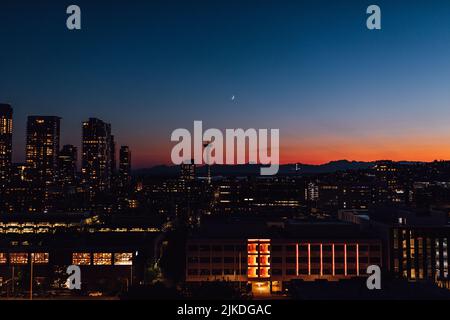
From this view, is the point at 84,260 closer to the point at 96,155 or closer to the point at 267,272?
the point at 267,272

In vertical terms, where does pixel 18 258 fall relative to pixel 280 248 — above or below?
below

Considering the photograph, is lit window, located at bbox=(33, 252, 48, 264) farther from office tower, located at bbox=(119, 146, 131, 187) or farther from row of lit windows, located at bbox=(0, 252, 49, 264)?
office tower, located at bbox=(119, 146, 131, 187)

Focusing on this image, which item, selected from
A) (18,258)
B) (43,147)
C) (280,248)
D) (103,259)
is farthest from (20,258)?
(43,147)

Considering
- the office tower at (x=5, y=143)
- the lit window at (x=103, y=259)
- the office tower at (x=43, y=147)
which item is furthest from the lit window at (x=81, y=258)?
the office tower at (x=43, y=147)

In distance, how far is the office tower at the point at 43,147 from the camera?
298 feet

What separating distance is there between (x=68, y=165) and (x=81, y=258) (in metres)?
83.2

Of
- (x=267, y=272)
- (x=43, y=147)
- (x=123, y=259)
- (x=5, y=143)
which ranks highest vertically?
(x=5, y=143)

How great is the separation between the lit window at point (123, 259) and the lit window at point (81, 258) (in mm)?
1519

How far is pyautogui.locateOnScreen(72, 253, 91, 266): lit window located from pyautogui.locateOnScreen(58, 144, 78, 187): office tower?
71.8m

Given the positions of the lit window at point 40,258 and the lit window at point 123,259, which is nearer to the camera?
the lit window at point 123,259

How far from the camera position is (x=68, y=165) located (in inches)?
4026

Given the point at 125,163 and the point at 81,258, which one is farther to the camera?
the point at 125,163

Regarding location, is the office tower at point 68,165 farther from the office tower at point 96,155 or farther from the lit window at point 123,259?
the lit window at point 123,259
